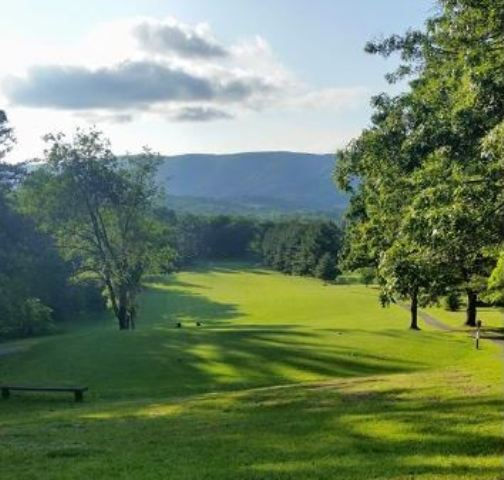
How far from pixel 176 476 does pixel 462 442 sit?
15.6ft

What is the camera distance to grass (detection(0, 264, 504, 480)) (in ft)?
34.4

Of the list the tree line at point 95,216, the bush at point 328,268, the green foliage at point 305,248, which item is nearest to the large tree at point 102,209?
the tree line at point 95,216

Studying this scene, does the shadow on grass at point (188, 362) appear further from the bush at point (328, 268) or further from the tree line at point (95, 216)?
the bush at point (328, 268)

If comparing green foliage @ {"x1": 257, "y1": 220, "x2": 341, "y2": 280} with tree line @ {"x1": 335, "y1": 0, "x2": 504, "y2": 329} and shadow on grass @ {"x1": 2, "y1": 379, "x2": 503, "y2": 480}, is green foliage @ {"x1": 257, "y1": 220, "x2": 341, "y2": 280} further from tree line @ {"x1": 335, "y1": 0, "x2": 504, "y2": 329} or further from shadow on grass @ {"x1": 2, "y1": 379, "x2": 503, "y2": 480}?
Result: shadow on grass @ {"x1": 2, "y1": 379, "x2": 503, "y2": 480}

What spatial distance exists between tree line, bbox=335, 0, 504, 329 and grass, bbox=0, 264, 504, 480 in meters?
2.96

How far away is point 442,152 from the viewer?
1466 centimetres

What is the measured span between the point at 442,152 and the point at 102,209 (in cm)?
4127

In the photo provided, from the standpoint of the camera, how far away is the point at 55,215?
5062 centimetres

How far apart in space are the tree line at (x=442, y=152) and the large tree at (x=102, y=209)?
31.1 metres

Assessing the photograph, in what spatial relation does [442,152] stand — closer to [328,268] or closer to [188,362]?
[188,362]

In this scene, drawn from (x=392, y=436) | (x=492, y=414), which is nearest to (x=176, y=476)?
(x=392, y=436)

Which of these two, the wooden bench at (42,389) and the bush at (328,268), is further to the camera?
the bush at (328,268)

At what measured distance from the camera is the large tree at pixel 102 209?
4969 centimetres

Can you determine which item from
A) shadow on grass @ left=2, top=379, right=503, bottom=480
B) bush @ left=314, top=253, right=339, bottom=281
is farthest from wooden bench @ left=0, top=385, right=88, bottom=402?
bush @ left=314, top=253, right=339, bottom=281
